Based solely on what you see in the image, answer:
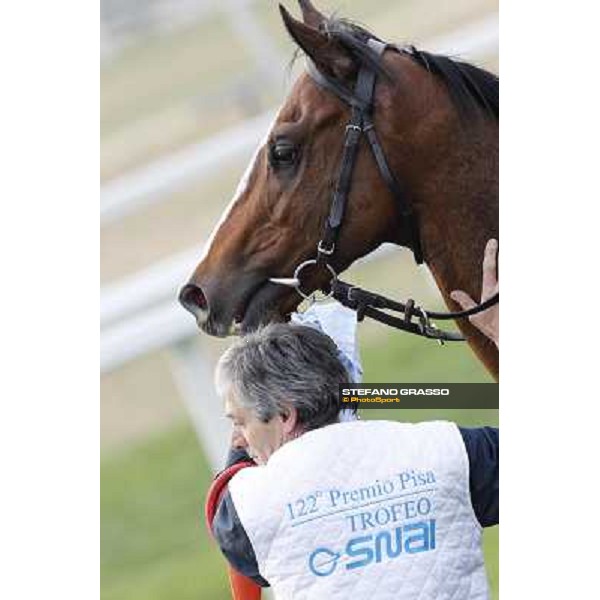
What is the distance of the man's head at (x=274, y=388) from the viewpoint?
3.02 meters

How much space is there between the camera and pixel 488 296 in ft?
10.8

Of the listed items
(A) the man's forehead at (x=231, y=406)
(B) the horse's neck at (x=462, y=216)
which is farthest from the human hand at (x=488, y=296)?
(A) the man's forehead at (x=231, y=406)

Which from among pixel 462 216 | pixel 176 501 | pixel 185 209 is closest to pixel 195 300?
pixel 462 216

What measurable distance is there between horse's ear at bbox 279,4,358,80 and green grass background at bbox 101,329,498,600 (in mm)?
633

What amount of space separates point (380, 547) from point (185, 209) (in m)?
1.59

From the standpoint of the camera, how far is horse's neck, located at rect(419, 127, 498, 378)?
327 cm

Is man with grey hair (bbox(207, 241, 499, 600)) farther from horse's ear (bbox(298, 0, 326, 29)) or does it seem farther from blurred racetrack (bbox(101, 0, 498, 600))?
horse's ear (bbox(298, 0, 326, 29))

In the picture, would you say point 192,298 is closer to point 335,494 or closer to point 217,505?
point 217,505

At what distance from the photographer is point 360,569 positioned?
2986mm

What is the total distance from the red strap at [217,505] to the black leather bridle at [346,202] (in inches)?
17.0
